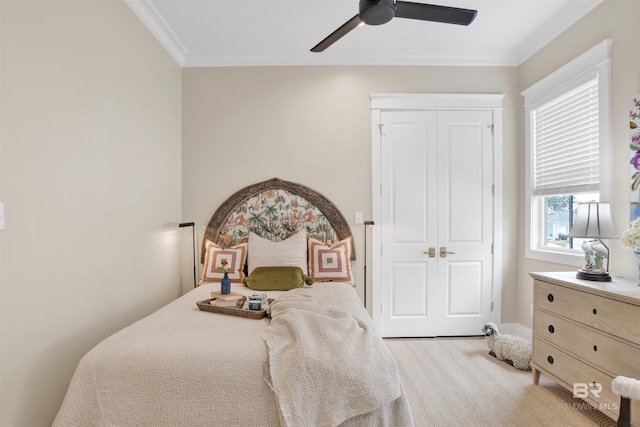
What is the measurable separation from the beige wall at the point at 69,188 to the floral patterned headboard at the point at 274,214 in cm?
72

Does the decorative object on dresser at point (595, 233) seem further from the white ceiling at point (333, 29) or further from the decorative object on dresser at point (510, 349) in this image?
the white ceiling at point (333, 29)

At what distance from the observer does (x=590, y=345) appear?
1893mm

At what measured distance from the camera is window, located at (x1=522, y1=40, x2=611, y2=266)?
229cm

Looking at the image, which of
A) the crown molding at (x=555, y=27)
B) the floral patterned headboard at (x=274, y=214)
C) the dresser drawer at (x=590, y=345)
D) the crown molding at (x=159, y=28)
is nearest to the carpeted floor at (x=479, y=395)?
the dresser drawer at (x=590, y=345)

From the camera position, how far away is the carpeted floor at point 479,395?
195 cm

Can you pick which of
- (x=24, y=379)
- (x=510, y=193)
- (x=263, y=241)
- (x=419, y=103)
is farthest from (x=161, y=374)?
(x=510, y=193)

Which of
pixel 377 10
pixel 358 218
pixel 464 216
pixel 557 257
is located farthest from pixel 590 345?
pixel 377 10

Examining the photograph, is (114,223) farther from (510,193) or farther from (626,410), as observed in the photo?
(510,193)

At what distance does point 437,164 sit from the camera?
3.25 m

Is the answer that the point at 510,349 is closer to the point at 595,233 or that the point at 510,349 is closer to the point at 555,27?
A: the point at 595,233

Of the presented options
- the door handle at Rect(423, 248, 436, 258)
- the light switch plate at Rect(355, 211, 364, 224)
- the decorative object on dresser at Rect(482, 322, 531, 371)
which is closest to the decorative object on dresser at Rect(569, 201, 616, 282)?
the decorative object on dresser at Rect(482, 322, 531, 371)

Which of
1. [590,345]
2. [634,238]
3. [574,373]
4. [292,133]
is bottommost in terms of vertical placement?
[574,373]

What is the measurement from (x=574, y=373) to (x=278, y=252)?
2303 millimetres

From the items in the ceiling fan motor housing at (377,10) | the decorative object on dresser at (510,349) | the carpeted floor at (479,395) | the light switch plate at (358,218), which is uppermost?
the ceiling fan motor housing at (377,10)
